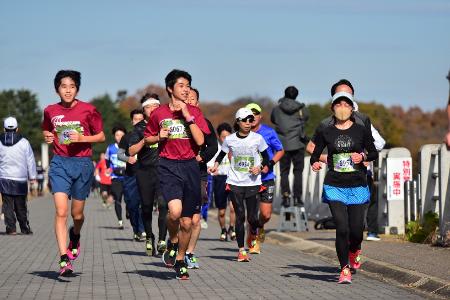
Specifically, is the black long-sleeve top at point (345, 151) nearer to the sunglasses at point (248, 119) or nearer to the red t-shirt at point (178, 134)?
the red t-shirt at point (178, 134)

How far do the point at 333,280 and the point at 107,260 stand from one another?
148 inches

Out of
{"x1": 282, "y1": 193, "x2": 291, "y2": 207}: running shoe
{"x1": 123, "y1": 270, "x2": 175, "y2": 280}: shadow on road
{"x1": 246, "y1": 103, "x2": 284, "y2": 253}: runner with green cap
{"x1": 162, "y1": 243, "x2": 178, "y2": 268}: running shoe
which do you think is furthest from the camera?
{"x1": 282, "y1": 193, "x2": 291, "y2": 207}: running shoe

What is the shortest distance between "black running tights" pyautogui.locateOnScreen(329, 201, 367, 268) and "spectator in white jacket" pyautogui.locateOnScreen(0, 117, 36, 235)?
10.9 metres

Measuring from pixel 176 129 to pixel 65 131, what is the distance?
117 centimetres

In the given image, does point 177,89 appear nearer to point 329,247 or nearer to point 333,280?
point 333,280

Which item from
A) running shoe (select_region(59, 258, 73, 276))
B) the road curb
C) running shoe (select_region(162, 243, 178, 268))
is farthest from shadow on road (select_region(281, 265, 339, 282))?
running shoe (select_region(59, 258, 73, 276))

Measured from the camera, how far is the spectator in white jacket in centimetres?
2344

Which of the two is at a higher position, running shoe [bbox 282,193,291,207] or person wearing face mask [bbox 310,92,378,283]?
person wearing face mask [bbox 310,92,378,283]

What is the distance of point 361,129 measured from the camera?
13.3 metres

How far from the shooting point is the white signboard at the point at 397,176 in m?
21.4

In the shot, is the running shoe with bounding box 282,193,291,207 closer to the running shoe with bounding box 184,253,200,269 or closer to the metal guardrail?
the metal guardrail

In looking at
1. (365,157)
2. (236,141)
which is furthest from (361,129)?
(236,141)

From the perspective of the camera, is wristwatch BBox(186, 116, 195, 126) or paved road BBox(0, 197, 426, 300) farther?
wristwatch BBox(186, 116, 195, 126)

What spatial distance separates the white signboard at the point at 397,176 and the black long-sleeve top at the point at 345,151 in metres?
8.17
